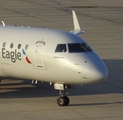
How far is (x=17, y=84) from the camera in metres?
30.6

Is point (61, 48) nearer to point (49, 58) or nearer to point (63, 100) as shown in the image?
point (49, 58)

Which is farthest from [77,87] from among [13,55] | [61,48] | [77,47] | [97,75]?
[97,75]

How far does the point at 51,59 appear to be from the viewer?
84.1ft

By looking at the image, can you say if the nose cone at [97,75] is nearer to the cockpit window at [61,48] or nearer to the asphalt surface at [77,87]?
the asphalt surface at [77,87]

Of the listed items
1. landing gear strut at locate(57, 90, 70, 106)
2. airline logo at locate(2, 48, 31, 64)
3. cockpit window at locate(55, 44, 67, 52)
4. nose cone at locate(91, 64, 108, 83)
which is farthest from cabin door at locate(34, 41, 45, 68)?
nose cone at locate(91, 64, 108, 83)

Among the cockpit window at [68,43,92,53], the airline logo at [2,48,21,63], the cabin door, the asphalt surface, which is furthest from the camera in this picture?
the airline logo at [2,48,21,63]

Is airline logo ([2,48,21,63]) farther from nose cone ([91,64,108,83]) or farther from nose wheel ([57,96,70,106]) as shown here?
nose cone ([91,64,108,83])

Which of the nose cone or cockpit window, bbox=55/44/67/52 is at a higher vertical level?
cockpit window, bbox=55/44/67/52

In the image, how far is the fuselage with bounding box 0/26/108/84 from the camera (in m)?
24.9

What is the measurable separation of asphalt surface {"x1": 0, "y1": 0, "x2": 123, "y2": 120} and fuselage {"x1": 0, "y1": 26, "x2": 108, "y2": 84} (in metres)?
1.23

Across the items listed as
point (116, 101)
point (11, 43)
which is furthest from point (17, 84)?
point (116, 101)

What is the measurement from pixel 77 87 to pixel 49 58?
476 cm

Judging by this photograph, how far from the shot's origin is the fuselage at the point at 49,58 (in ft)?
81.8

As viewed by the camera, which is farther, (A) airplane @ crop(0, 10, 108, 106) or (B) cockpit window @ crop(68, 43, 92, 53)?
(B) cockpit window @ crop(68, 43, 92, 53)
